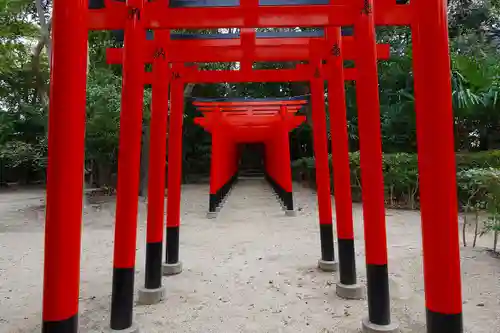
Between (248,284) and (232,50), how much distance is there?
2.50 m

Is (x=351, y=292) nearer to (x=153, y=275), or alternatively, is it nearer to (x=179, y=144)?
(x=153, y=275)

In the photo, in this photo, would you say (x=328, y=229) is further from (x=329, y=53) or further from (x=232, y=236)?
(x=232, y=236)

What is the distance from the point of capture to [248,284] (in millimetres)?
4039

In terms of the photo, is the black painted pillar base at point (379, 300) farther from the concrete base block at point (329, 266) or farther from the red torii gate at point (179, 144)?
the concrete base block at point (329, 266)

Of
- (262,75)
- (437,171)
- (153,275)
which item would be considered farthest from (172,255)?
(437,171)

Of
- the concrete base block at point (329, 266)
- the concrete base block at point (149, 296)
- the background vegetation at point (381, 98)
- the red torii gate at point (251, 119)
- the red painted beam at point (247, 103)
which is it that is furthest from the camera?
the background vegetation at point (381, 98)

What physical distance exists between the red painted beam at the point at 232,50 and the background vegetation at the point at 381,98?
2.70 meters

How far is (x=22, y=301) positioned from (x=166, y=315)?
1.65 m

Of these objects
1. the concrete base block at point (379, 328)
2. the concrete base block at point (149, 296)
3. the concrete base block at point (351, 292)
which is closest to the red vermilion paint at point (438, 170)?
the concrete base block at point (379, 328)

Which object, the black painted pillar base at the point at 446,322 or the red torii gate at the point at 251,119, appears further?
the red torii gate at the point at 251,119

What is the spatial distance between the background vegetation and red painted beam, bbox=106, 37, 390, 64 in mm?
2698

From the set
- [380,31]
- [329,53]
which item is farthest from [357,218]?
[380,31]

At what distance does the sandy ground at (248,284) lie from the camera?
310cm

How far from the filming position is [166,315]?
3.25 meters
